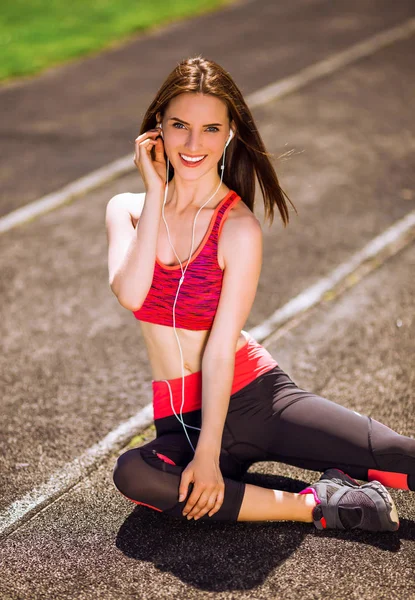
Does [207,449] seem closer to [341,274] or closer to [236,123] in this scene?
[236,123]

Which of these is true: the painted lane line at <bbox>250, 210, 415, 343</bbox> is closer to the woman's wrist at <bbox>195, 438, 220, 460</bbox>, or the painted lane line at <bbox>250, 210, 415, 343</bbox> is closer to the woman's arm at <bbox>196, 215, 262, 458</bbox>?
the woman's arm at <bbox>196, 215, 262, 458</bbox>

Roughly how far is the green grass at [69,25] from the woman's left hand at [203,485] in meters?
10.0

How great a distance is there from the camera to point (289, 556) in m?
3.81

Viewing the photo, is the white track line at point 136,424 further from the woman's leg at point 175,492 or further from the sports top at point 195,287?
the sports top at point 195,287

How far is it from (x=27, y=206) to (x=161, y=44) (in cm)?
714

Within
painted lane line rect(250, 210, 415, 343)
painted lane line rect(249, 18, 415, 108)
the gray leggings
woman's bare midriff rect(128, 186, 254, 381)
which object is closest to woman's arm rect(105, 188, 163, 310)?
woman's bare midriff rect(128, 186, 254, 381)

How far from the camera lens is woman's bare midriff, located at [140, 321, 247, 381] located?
165 inches

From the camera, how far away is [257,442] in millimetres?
4191

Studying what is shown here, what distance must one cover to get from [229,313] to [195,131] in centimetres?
90

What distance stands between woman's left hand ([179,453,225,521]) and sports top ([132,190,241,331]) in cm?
70

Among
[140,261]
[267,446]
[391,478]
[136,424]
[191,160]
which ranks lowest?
[136,424]

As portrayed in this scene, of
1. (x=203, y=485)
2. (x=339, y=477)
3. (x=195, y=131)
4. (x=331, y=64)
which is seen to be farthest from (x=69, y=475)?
(x=331, y=64)

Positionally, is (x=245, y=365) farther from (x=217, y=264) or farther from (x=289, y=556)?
(x=289, y=556)

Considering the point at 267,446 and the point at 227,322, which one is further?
the point at 267,446
